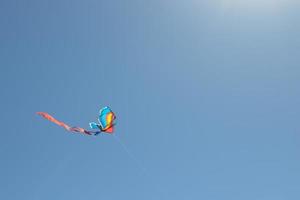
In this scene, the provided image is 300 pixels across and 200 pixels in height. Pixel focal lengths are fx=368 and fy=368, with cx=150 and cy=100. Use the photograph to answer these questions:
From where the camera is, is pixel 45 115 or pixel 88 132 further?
pixel 45 115

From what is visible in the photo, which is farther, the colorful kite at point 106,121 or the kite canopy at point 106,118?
the kite canopy at point 106,118

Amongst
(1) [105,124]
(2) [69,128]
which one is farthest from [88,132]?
(1) [105,124]

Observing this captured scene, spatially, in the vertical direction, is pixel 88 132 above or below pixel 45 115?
below

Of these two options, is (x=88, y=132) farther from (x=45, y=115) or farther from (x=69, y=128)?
(x=45, y=115)

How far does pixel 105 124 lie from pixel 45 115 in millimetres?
4208

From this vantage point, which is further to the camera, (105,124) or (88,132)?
(105,124)

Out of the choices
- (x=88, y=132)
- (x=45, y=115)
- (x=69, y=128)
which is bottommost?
(x=88, y=132)

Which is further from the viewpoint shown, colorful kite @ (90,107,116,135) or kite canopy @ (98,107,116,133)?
kite canopy @ (98,107,116,133)

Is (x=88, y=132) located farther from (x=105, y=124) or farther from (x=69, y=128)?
(x=105, y=124)

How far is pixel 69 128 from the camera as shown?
24047 mm

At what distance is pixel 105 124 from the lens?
26.3 meters

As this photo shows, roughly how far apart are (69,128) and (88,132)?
1.77m

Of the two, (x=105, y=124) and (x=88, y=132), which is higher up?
(x=105, y=124)

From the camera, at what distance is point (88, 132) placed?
75.5 feet
